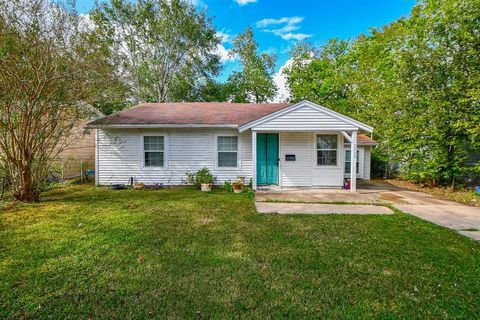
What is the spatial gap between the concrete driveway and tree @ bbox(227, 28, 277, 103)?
17.3m

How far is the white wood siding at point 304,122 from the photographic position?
8.30m

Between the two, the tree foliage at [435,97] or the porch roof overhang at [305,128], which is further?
the tree foliage at [435,97]

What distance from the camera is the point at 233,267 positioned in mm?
3129

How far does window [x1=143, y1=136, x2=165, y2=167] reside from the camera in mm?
9664

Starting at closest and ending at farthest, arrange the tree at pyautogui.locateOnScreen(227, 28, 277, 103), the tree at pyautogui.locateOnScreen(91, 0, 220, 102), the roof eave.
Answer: the roof eave, the tree at pyautogui.locateOnScreen(91, 0, 220, 102), the tree at pyautogui.locateOnScreen(227, 28, 277, 103)

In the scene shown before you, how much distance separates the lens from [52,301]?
2.43 meters

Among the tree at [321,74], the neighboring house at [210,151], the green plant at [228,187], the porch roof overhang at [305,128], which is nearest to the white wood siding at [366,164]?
the neighboring house at [210,151]

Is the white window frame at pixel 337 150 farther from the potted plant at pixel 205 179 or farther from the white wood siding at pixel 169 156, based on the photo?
the potted plant at pixel 205 179

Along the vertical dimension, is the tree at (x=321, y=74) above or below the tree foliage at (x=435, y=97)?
above

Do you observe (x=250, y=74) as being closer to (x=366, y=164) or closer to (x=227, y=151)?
(x=366, y=164)

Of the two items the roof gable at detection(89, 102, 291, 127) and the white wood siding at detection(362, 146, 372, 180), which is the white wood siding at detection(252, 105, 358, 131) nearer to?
the roof gable at detection(89, 102, 291, 127)

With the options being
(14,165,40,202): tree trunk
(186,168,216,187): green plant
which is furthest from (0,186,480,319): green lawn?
(186,168,216,187): green plant

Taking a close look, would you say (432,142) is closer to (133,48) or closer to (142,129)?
(142,129)

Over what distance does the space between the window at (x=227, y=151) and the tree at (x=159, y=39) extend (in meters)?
14.5
